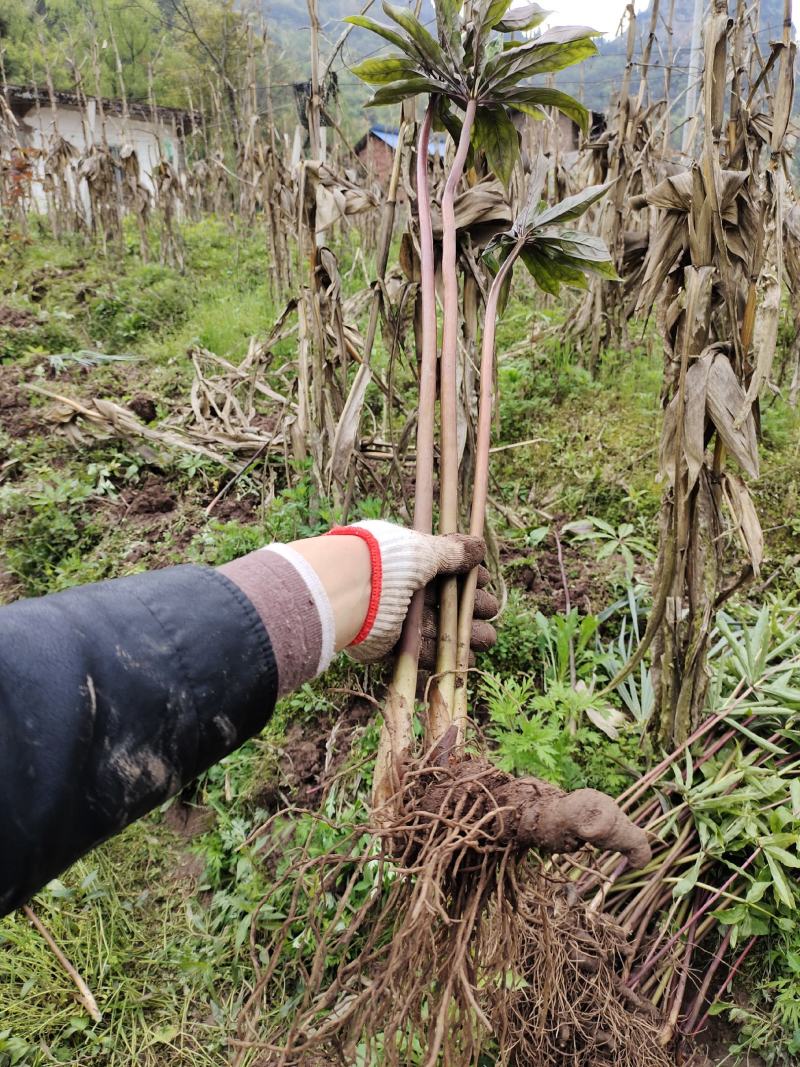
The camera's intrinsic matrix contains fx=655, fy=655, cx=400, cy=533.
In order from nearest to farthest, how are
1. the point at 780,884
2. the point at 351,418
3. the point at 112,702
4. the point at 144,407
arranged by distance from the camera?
the point at 112,702 < the point at 780,884 < the point at 351,418 < the point at 144,407

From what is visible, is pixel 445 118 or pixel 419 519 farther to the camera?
pixel 445 118

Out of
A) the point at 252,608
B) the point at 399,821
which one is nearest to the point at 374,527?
the point at 252,608

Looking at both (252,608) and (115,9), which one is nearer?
(252,608)

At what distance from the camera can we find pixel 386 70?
1.74 m

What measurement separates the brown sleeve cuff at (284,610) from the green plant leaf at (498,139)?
146 cm

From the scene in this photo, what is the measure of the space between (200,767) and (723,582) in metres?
2.23

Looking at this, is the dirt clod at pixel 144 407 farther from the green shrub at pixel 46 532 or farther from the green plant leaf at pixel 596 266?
the green plant leaf at pixel 596 266

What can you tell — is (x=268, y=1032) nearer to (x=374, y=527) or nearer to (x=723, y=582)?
(x=374, y=527)

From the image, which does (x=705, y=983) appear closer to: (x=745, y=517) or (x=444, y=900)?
(x=444, y=900)

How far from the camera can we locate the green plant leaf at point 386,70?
1691mm

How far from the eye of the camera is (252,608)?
108 centimetres

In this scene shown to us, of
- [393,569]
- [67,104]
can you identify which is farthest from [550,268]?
[67,104]

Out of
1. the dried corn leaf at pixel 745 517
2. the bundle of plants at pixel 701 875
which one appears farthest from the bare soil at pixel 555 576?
the dried corn leaf at pixel 745 517

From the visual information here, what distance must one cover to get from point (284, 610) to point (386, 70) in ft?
4.91
